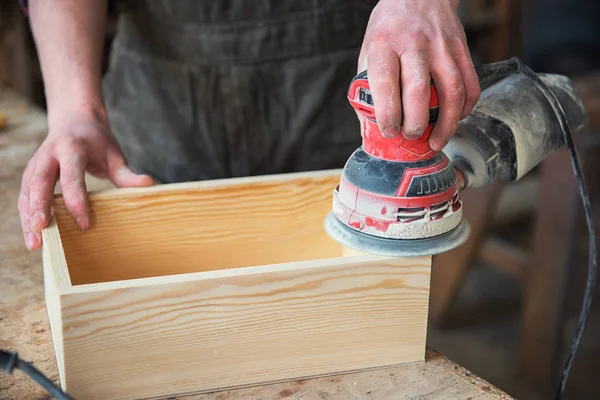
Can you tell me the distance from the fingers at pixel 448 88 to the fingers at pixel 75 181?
0.54 meters

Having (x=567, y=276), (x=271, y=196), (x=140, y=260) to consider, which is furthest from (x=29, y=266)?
(x=567, y=276)

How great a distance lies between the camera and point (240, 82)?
149 cm

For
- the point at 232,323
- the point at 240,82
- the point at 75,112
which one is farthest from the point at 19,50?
the point at 232,323

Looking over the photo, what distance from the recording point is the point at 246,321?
33.4 inches

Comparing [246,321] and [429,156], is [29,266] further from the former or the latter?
[429,156]

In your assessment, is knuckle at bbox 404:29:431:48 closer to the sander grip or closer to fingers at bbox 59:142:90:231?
the sander grip

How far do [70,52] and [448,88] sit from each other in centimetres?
79

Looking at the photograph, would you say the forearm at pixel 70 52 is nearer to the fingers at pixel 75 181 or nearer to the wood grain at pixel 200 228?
the fingers at pixel 75 181

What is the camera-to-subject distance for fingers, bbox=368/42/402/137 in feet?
2.61

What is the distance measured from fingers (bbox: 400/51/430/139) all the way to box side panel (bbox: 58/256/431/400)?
18 centimetres

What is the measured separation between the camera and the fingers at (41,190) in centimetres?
101

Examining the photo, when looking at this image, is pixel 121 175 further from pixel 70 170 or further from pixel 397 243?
pixel 397 243

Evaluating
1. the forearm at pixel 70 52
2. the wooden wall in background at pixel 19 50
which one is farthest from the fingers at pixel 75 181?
the wooden wall in background at pixel 19 50

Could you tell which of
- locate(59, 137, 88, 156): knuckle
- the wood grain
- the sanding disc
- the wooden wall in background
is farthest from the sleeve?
the wooden wall in background
